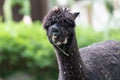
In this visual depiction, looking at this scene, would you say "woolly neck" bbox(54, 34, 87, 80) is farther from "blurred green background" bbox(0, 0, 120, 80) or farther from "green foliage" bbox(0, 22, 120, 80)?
"green foliage" bbox(0, 22, 120, 80)

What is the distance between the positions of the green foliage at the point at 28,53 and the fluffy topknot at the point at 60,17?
6.51 metres

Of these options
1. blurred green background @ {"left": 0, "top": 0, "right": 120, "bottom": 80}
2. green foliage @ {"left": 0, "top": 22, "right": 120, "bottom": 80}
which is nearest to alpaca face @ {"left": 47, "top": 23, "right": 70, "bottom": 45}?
blurred green background @ {"left": 0, "top": 0, "right": 120, "bottom": 80}

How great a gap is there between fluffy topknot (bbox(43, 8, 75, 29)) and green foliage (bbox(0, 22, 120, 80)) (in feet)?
21.3

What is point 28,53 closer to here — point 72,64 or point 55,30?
point 72,64

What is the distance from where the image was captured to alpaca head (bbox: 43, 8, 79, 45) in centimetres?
480

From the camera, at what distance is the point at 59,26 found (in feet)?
15.8

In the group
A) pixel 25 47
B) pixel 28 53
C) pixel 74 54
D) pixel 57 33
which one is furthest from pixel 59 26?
pixel 25 47

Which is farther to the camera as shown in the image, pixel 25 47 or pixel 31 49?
→ pixel 31 49

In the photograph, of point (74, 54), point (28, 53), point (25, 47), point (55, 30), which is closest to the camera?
point (55, 30)

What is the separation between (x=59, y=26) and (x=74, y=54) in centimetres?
32

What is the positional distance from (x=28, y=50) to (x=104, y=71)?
20.8 feet

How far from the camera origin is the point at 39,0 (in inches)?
582

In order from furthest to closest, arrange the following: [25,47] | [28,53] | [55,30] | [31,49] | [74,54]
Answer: [31,49], [25,47], [28,53], [74,54], [55,30]

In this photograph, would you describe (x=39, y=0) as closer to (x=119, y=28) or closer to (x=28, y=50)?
(x=119, y=28)
